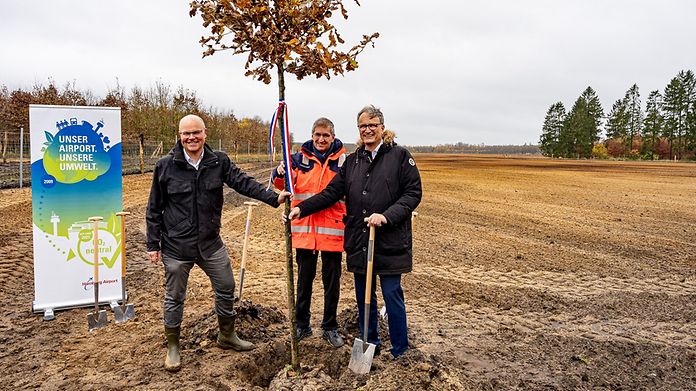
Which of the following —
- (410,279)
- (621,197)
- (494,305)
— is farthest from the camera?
(621,197)

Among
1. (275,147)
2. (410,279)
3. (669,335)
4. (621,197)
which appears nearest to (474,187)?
(621,197)

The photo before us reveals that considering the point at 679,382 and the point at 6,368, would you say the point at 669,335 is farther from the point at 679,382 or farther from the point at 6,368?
the point at 6,368

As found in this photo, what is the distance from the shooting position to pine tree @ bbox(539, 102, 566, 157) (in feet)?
316

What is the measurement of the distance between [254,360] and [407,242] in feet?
5.91

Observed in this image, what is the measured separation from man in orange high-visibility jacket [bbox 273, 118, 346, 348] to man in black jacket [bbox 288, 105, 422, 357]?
0.93 feet

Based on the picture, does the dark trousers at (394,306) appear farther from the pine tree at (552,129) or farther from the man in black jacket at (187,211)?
the pine tree at (552,129)

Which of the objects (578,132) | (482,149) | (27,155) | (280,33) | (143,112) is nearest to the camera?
(280,33)

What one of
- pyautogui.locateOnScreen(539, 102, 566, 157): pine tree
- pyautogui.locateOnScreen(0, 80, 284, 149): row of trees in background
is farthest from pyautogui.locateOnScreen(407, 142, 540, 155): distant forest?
pyautogui.locateOnScreen(0, 80, 284, 149): row of trees in background

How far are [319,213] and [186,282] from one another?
4.48 feet

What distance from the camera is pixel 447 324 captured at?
598 centimetres

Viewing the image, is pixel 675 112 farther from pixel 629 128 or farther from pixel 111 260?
pixel 111 260

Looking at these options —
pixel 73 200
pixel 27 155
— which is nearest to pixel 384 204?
pixel 73 200

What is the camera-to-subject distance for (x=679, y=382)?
4594 mm

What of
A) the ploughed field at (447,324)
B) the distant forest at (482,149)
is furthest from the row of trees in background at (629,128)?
the ploughed field at (447,324)
